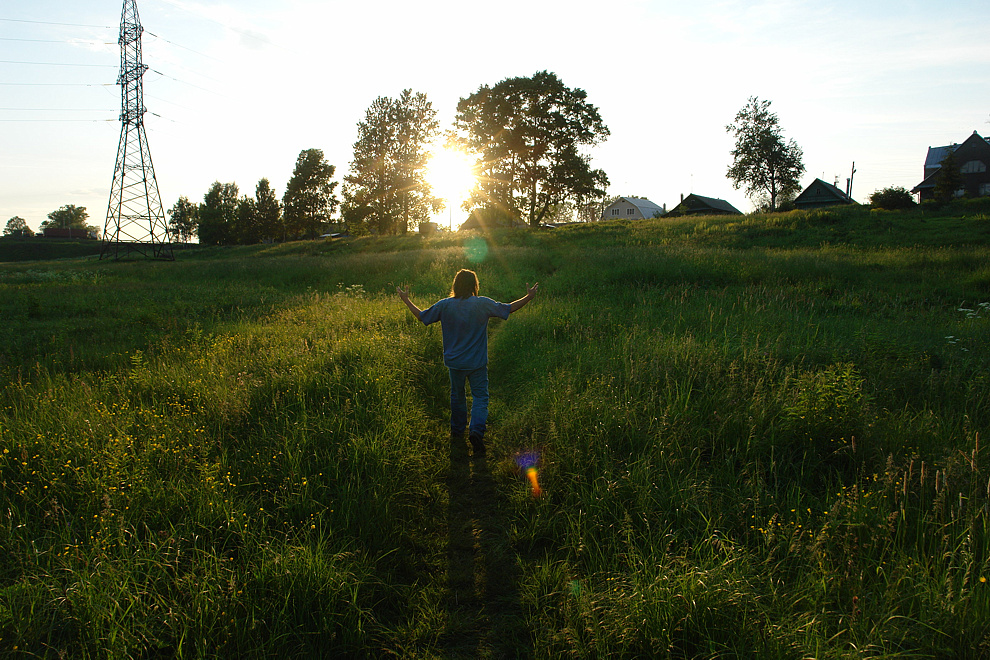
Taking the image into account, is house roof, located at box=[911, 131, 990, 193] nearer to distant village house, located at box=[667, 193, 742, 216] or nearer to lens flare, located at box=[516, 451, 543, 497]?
distant village house, located at box=[667, 193, 742, 216]

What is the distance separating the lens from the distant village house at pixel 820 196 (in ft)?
178

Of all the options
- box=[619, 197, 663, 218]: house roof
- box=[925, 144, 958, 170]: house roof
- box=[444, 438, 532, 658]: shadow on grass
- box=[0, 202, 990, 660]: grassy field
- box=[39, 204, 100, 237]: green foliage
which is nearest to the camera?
box=[0, 202, 990, 660]: grassy field

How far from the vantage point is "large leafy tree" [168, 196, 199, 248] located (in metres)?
93.8

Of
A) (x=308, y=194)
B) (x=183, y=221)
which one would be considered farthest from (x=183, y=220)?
(x=308, y=194)

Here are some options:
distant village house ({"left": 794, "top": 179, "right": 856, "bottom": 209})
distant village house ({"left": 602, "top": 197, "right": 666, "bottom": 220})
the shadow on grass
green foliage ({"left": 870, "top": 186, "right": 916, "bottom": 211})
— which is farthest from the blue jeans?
distant village house ({"left": 602, "top": 197, "right": 666, "bottom": 220})

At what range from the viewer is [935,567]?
2.50 meters

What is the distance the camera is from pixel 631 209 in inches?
3565

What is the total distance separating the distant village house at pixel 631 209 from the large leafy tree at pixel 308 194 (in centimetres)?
5097

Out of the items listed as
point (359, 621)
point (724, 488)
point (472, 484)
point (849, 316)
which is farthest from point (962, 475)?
point (849, 316)

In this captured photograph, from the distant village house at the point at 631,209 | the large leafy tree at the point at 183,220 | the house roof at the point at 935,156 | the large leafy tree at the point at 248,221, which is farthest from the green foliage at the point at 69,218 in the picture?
the house roof at the point at 935,156

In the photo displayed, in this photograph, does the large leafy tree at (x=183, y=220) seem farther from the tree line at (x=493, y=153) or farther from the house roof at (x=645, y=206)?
the house roof at (x=645, y=206)

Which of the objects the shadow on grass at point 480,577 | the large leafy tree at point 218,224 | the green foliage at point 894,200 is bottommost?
the shadow on grass at point 480,577

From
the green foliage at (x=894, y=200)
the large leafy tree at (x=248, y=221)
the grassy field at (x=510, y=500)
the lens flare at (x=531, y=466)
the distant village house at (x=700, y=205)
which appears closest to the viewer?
the grassy field at (x=510, y=500)

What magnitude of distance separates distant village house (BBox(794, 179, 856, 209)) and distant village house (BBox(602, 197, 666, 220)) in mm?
32611
